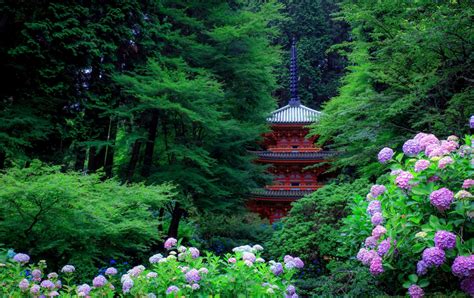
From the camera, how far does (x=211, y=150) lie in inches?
420

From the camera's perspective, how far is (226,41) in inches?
432

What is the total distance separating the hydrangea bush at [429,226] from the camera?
3.21 metres

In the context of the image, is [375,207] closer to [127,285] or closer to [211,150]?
[127,285]

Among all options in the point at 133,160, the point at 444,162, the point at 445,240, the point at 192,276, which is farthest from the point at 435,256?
the point at 133,160

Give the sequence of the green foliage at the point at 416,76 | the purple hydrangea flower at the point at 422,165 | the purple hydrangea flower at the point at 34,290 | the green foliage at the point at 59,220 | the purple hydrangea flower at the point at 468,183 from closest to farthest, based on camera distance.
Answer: the purple hydrangea flower at the point at 468,183
the purple hydrangea flower at the point at 422,165
the purple hydrangea flower at the point at 34,290
the green foliage at the point at 59,220
the green foliage at the point at 416,76

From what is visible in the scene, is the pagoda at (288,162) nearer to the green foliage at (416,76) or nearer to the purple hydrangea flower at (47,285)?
the green foliage at (416,76)

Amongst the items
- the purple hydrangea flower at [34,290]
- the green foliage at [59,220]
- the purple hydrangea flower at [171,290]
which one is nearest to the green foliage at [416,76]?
the green foliage at [59,220]

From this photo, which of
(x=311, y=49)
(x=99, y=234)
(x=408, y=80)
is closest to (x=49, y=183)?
(x=99, y=234)

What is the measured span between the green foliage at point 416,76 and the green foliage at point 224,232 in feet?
17.0

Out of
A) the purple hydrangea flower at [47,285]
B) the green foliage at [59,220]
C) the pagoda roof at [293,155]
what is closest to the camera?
the purple hydrangea flower at [47,285]

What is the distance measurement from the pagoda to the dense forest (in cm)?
398

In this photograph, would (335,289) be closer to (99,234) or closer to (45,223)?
(99,234)

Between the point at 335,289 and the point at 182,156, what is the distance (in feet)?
16.2

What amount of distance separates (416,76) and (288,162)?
11812 millimetres
